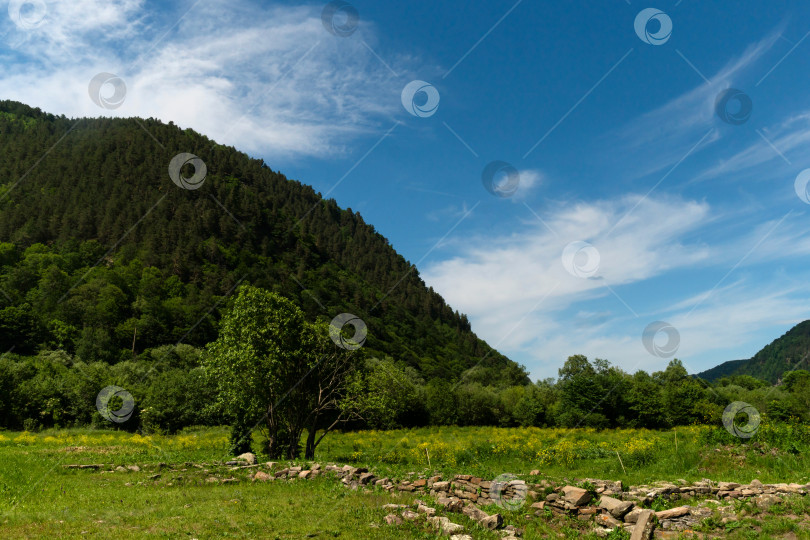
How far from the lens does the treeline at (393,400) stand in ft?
160

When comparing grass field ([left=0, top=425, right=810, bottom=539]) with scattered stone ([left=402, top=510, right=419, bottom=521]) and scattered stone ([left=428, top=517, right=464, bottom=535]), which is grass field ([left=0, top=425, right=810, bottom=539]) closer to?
scattered stone ([left=428, top=517, right=464, bottom=535])

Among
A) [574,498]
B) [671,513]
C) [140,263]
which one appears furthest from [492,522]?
[140,263]

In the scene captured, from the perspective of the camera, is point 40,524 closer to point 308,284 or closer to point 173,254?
point 173,254

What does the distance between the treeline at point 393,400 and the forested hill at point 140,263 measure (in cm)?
2304

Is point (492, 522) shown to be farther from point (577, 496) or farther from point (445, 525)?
point (577, 496)

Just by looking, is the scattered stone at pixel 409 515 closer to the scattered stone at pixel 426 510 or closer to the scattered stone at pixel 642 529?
the scattered stone at pixel 426 510

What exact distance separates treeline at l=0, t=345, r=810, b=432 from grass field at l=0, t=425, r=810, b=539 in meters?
9.14

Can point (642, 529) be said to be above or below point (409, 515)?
above

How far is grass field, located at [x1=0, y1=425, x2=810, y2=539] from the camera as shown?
1184cm

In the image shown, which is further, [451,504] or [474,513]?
[451,504]

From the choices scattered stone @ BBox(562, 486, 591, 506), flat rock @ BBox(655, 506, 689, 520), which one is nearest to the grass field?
scattered stone @ BBox(562, 486, 591, 506)

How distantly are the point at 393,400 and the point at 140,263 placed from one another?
130 meters

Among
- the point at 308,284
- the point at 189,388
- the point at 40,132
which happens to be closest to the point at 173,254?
the point at 308,284

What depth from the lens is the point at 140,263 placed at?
133 m
